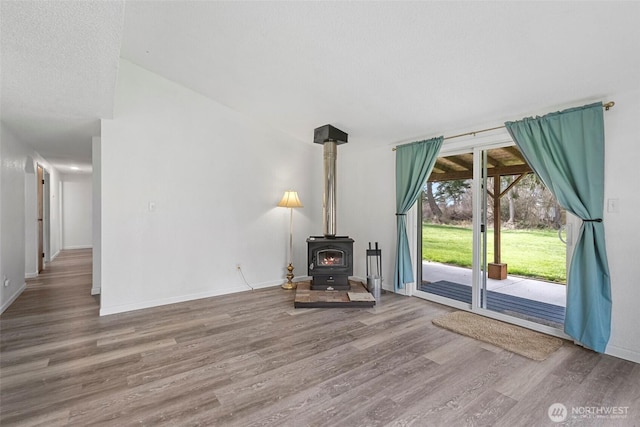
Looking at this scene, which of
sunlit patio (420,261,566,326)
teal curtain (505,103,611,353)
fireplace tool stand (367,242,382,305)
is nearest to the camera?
teal curtain (505,103,611,353)

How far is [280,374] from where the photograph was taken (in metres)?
2.17

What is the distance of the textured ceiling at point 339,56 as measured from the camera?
1926mm

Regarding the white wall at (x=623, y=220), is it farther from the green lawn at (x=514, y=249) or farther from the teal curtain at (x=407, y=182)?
the teal curtain at (x=407, y=182)

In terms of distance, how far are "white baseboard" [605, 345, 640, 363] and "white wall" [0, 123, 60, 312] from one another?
6130 millimetres

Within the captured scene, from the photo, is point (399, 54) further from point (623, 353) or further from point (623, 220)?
point (623, 353)

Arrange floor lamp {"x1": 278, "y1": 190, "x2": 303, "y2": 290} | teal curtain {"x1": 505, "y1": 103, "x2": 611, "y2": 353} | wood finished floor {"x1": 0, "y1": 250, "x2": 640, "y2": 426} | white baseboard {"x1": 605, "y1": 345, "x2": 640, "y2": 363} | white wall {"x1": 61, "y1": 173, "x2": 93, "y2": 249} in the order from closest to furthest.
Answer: wood finished floor {"x1": 0, "y1": 250, "x2": 640, "y2": 426} < white baseboard {"x1": 605, "y1": 345, "x2": 640, "y2": 363} < teal curtain {"x1": 505, "y1": 103, "x2": 611, "y2": 353} < floor lamp {"x1": 278, "y1": 190, "x2": 303, "y2": 290} < white wall {"x1": 61, "y1": 173, "x2": 93, "y2": 249}

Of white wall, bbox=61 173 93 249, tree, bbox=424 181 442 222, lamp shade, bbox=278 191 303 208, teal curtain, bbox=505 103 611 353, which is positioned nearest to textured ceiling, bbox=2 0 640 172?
teal curtain, bbox=505 103 611 353

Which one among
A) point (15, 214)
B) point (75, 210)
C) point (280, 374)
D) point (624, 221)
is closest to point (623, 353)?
point (624, 221)

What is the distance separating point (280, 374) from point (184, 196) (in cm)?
264

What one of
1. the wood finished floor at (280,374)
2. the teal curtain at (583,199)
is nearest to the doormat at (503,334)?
the wood finished floor at (280,374)

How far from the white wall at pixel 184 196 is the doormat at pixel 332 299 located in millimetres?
1006

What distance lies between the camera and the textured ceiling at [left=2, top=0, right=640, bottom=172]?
1926mm

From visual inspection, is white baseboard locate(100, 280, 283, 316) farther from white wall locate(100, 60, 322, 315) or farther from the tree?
the tree

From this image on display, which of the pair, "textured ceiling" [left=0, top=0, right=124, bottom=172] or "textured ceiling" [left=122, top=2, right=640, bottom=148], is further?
"textured ceiling" [left=122, top=2, right=640, bottom=148]
